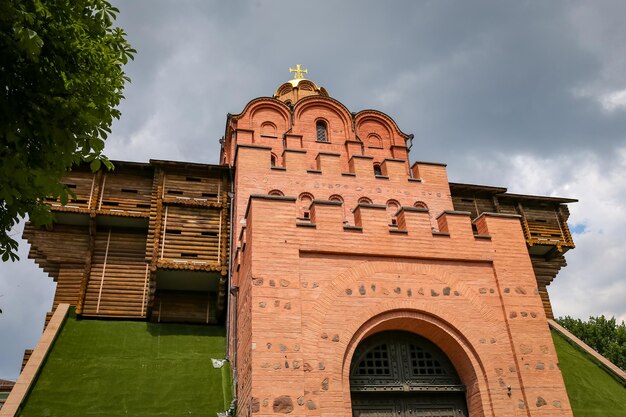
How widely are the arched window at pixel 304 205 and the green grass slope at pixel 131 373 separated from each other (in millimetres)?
4856

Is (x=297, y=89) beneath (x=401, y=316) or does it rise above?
above

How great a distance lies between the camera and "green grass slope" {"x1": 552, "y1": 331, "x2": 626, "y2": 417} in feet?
47.6

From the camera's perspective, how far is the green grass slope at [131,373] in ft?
41.3

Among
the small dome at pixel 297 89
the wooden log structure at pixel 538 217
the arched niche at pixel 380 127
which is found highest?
the small dome at pixel 297 89

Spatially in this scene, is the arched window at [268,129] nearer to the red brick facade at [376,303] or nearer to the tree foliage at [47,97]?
the red brick facade at [376,303]

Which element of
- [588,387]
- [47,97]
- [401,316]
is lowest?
[588,387]

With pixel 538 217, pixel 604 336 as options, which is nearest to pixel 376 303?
pixel 538 217

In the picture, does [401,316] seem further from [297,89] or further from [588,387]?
[297,89]

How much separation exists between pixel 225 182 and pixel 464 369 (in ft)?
37.4

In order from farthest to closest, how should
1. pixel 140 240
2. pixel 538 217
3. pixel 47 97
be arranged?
pixel 538 217 → pixel 140 240 → pixel 47 97

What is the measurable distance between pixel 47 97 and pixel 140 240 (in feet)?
44.9

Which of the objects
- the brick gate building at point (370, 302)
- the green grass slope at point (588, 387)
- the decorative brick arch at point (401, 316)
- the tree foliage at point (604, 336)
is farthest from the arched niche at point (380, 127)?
the tree foliage at point (604, 336)

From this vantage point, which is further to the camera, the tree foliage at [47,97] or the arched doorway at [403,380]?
the arched doorway at [403,380]

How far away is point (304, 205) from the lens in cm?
1583
